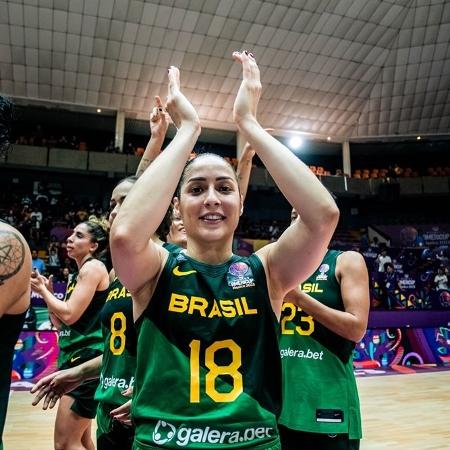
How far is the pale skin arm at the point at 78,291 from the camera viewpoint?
277cm

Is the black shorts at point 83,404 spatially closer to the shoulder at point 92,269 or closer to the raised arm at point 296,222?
the shoulder at point 92,269

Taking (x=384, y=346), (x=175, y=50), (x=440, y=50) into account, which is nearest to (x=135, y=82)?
(x=175, y=50)

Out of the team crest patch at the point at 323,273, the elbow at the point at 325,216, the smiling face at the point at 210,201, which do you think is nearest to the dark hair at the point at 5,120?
the smiling face at the point at 210,201

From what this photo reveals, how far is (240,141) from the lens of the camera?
20500mm

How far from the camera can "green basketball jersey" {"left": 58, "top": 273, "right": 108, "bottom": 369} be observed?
3084mm

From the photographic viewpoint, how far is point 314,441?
2.10 m

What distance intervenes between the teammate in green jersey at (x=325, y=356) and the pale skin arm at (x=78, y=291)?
143cm

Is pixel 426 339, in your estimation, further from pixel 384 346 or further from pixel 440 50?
pixel 440 50

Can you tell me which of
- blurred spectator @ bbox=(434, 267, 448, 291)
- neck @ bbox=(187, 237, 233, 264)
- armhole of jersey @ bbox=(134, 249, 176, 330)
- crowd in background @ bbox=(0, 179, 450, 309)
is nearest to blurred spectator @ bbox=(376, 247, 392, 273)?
crowd in background @ bbox=(0, 179, 450, 309)

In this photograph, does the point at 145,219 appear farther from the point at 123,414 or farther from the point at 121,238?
the point at 123,414

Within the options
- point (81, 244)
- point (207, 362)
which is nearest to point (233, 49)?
point (81, 244)

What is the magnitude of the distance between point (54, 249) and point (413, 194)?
17444mm

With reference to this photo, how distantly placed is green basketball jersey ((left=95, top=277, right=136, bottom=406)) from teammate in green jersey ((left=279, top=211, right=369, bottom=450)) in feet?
2.65

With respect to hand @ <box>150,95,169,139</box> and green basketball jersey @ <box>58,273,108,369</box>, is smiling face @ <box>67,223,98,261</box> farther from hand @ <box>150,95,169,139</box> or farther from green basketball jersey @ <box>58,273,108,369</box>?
hand @ <box>150,95,169,139</box>
